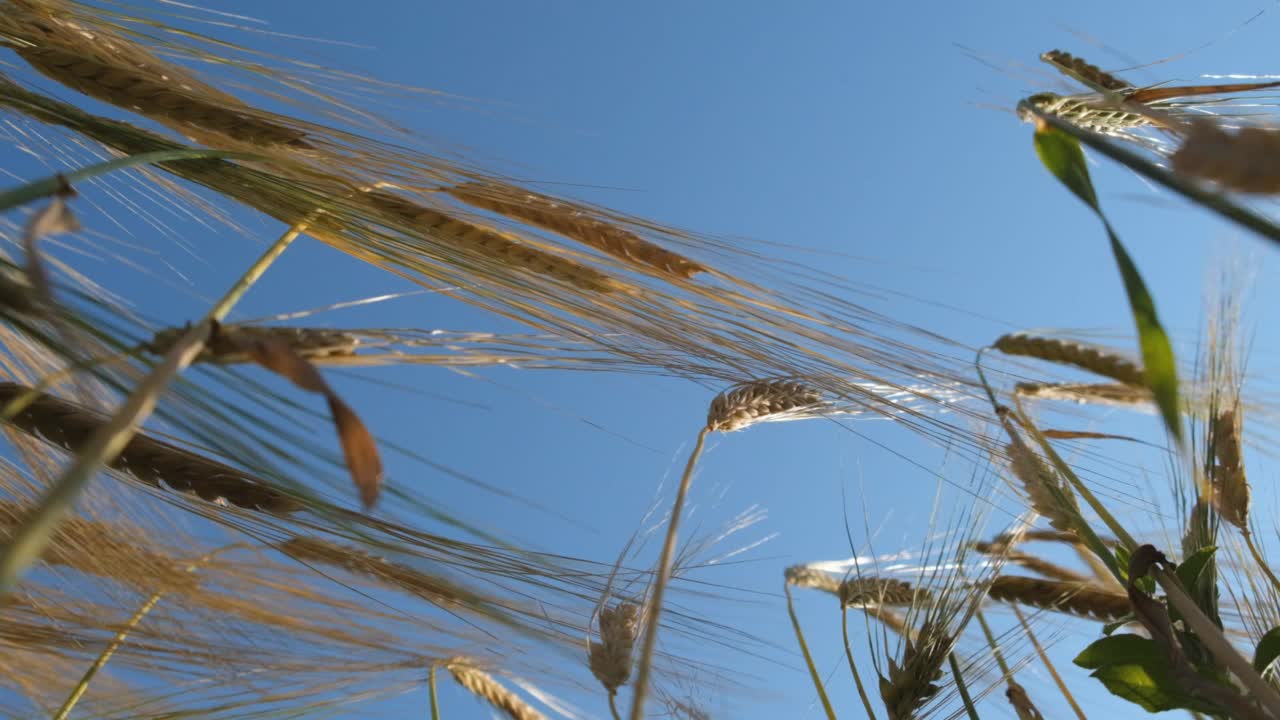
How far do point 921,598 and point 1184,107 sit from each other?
60cm

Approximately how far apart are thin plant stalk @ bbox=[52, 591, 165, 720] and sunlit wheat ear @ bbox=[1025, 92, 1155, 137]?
1126 mm

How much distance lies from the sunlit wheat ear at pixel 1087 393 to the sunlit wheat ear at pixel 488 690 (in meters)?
0.80

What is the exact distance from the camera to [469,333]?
747mm

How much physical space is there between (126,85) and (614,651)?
76 centimetres

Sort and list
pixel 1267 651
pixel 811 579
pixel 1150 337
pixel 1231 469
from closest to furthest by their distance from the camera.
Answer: pixel 1150 337
pixel 1267 651
pixel 1231 469
pixel 811 579

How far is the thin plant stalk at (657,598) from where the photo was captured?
54 cm

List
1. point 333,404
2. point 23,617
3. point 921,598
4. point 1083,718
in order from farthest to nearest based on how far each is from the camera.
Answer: point 23,617 < point 921,598 < point 1083,718 < point 333,404

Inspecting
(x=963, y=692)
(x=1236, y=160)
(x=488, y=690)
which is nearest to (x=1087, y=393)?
(x=963, y=692)

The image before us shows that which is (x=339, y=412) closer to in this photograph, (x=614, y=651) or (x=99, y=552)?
(x=614, y=651)

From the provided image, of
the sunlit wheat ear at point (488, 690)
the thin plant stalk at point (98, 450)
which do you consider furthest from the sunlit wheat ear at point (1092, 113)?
the sunlit wheat ear at point (488, 690)

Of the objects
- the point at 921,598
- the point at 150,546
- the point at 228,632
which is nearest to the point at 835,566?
the point at 921,598

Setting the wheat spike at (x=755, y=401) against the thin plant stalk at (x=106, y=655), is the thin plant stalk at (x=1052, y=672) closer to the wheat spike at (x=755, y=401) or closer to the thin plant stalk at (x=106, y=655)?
the wheat spike at (x=755, y=401)

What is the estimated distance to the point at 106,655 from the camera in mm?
1113

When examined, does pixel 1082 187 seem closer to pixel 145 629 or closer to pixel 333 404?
pixel 333 404
